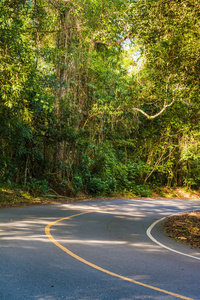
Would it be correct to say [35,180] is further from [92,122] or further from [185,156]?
[185,156]

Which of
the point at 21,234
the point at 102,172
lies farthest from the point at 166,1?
the point at 102,172

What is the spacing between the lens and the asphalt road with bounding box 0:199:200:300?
5.11 metres

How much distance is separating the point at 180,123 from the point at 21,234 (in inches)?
1042

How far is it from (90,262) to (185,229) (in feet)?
21.4

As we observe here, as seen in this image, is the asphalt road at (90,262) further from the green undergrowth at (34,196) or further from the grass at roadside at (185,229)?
the green undergrowth at (34,196)

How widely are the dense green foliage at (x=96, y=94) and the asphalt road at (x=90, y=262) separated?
561 centimetres

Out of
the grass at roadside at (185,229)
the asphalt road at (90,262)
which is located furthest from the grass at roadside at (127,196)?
the asphalt road at (90,262)

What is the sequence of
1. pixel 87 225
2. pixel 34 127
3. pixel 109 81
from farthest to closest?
pixel 109 81 < pixel 34 127 < pixel 87 225

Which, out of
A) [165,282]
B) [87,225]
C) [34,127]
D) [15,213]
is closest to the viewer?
[165,282]

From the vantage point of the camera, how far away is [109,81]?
2634 centimetres

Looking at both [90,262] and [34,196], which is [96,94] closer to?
[34,196]

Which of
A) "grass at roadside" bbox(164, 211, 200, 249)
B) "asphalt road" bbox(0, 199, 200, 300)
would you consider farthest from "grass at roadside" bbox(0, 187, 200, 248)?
"asphalt road" bbox(0, 199, 200, 300)

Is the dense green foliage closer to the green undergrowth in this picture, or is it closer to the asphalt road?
the green undergrowth

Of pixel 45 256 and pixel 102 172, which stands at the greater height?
pixel 102 172
